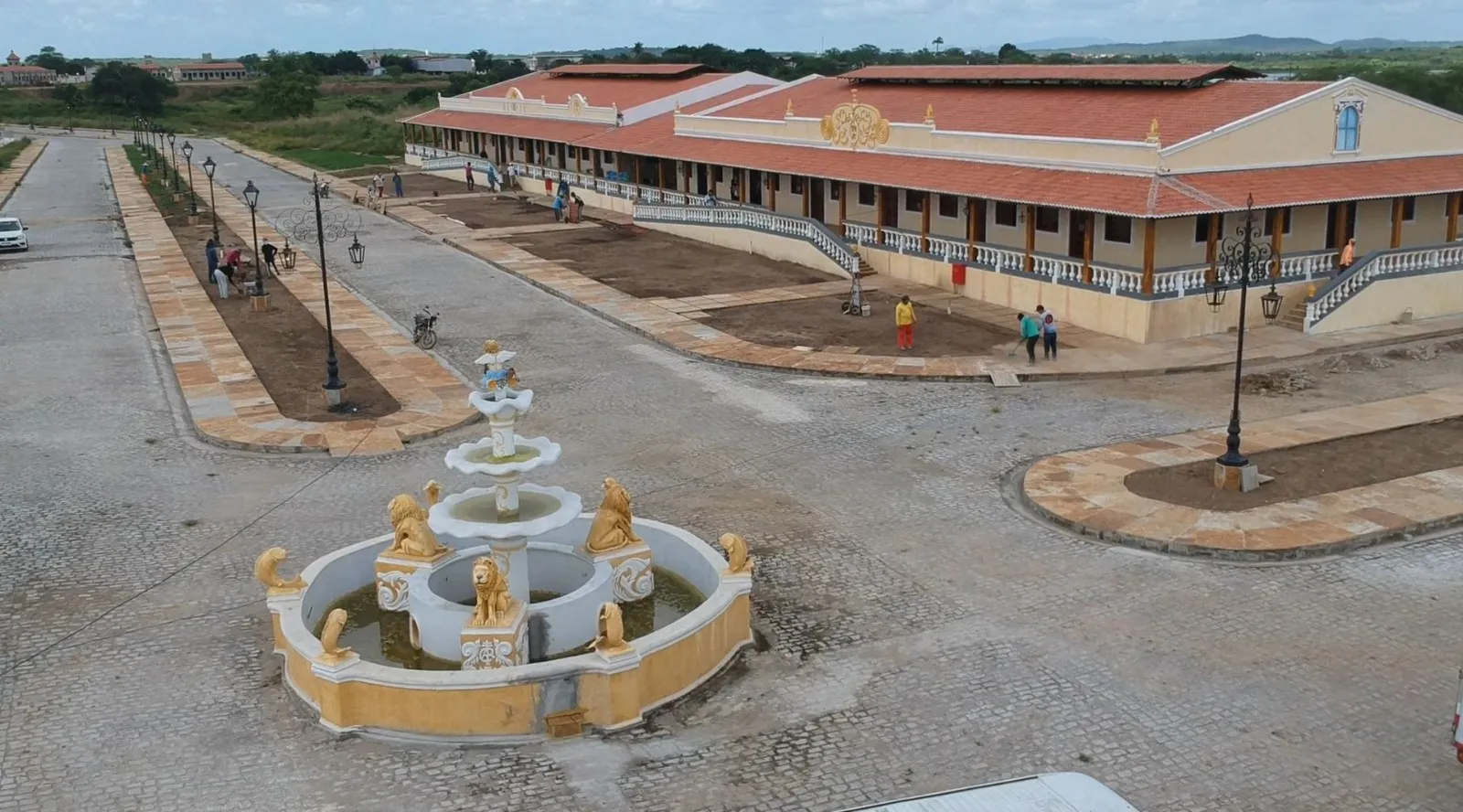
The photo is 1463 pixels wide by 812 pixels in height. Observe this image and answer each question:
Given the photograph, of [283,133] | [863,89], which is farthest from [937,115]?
[283,133]

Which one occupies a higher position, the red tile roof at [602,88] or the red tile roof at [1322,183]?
the red tile roof at [602,88]

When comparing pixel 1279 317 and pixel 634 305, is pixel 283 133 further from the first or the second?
pixel 1279 317

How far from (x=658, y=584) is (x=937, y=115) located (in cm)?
2457

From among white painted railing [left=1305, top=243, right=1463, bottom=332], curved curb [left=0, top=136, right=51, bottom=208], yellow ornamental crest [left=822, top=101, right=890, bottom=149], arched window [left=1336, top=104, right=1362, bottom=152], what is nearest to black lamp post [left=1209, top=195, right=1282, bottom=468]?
white painted railing [left=1305, top=243, right=1463, bottom=332]

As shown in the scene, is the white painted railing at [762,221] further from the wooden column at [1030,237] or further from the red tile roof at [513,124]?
the red tile roof at [513,124]

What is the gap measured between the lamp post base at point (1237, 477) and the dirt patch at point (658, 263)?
1752 cm

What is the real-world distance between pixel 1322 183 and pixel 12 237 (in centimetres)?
3993

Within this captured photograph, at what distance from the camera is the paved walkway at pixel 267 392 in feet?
67.1

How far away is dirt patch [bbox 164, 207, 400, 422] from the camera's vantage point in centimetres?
2239

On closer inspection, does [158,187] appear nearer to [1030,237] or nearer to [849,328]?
[849,328]

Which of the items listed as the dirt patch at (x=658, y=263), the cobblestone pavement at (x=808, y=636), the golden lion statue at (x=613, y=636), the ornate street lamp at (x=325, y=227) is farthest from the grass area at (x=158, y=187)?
the golden lion statue at (x=613, y=636)

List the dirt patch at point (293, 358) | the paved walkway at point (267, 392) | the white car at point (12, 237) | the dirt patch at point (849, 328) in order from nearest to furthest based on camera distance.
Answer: the paved walkway at point (267, 392) < the dirt patch at point (293, 358) < the dirt patch at point (849, 328) < the white car at point (12, 237)

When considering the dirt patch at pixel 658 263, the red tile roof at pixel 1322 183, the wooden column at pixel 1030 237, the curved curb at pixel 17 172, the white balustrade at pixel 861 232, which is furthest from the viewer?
the curved curb at pixel 17 172

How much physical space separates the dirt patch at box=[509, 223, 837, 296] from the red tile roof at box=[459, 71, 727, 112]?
13136 millimetres
